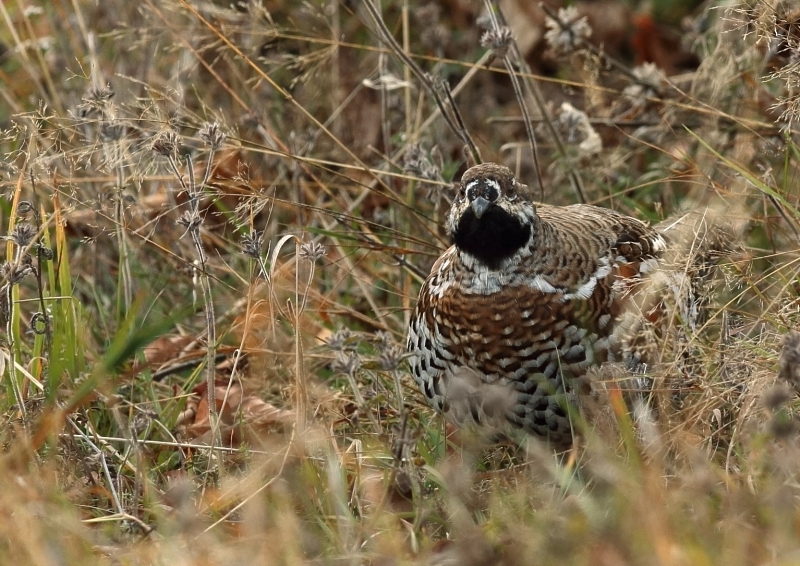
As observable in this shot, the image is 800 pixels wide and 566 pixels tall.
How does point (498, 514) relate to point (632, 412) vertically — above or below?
above

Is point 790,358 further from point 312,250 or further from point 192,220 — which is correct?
point 192,220

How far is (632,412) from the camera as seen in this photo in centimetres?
297

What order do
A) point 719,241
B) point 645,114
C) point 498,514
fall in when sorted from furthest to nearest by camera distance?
point 645,114
point 719,241
point 498,514

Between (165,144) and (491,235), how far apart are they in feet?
2.83

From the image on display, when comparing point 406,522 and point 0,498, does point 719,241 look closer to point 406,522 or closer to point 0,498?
point 406,522

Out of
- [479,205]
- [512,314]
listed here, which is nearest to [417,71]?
[479,205]

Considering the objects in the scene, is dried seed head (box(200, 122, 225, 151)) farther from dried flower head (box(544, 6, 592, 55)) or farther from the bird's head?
dried flower head (box(544, 6, 592, 55))

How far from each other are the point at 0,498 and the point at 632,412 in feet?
5.07

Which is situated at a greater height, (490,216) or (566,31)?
(566,31)

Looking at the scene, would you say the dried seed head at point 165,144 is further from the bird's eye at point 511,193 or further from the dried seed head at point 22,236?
the bird's eye at point 511,193

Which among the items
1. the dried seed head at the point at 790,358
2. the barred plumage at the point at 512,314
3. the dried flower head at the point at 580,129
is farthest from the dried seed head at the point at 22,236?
the dried flower head at the point at 580,129

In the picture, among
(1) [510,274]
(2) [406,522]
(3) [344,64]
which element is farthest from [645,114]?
(2) [406,522]

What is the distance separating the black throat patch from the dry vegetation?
15.4 inches

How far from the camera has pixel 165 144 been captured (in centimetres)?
293
